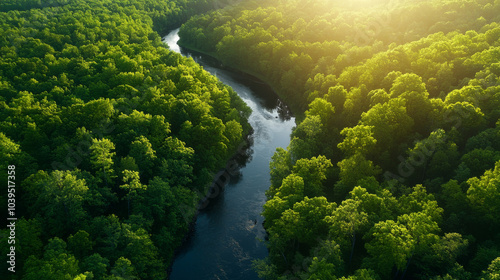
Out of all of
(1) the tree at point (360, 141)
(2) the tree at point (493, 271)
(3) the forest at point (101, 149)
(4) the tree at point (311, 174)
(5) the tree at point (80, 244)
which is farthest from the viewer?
(1) the tree at point (360, 141)

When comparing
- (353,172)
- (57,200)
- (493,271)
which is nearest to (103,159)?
(57,200)

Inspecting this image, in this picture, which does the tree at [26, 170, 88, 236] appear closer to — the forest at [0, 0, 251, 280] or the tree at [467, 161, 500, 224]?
the forest at [0, 0, 251, 280]

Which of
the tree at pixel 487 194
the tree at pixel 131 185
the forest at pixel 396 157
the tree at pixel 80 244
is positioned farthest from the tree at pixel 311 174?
the tree at pixel 80 244

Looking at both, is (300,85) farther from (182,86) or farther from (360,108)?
(182,86)

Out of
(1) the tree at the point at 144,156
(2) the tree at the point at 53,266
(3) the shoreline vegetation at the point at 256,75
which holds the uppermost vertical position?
(3) the shoreline vegetation at the point at 256,75

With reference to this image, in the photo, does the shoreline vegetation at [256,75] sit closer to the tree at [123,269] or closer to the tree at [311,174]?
the tree at [311,174]

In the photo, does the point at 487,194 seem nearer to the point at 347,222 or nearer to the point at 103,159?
the point at 347,222

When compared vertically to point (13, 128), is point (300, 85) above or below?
above

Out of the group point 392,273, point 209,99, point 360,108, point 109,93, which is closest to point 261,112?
point 209,99
